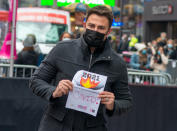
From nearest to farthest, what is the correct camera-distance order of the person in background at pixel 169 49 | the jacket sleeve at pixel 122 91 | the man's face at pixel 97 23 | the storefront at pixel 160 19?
the man's face at pixel 97 23
the jacket sleeve at pixel 122 91
the person in background at pixel 169 49
the storefront at pixel 160 19

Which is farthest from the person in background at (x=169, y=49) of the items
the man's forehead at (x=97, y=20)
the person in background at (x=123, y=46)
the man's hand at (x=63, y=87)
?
the man's hand at (x=63, y=87)

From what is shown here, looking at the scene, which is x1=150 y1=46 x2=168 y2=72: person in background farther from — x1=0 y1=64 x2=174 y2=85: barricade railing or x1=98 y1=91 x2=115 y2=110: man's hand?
x1=98 y1=91 x2=115 y2=110: man's hand

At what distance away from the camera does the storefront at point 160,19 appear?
31.7 m

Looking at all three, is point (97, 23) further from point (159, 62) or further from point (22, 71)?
point (159, 62)

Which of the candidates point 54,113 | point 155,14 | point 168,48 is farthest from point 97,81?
point 155,14

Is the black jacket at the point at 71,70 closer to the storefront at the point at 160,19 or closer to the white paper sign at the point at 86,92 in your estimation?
the white paper sign at the point at 86,92

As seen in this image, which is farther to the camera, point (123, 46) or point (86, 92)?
point (123, 46)

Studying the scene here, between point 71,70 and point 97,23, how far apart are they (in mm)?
410

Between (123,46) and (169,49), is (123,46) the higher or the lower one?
the higher one

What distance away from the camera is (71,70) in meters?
3.45

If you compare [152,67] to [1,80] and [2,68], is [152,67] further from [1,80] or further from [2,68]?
[1,80]

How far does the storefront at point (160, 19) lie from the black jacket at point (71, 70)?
2846 centimetres

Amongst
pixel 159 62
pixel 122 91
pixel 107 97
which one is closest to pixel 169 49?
pixel 159 62

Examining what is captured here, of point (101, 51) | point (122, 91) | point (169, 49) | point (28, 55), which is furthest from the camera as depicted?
point (169, 49)
